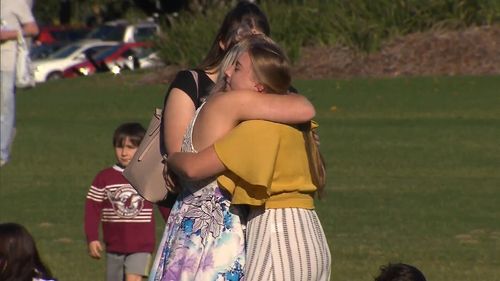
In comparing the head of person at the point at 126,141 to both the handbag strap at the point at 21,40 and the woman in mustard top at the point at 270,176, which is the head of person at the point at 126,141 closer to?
the woman in mustard top at the point at 270,176

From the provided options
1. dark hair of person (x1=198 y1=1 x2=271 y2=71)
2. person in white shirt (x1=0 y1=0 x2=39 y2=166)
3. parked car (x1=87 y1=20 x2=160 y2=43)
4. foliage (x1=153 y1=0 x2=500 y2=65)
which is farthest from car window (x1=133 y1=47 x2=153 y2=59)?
dark hair of person (x1=198 y1=1 x2=271 y2=71)

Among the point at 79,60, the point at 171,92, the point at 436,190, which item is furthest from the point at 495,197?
the point at 79,60

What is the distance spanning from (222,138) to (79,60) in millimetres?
36982

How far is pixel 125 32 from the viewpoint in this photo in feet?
157

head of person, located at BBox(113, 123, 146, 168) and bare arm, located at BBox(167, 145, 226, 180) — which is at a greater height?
bare arm, located at BBox(167, 145, 226, 180)

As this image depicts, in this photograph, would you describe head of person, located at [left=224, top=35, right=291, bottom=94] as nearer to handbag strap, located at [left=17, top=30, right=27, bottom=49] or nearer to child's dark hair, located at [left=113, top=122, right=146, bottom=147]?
child's dark hair, located at [left=113, top=122, right=146, bottom=147]

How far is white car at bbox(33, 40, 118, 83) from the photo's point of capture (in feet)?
136

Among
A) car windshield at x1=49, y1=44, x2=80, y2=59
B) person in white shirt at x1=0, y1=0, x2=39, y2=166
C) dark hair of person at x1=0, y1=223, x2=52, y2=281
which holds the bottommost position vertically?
car windshield at x1=49, y1=44, x2=80, y2=59

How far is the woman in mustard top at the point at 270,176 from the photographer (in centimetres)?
541

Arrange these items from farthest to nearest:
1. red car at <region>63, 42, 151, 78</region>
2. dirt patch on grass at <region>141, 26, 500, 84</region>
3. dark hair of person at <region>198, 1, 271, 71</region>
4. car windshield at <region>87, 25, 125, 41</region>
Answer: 1. car windshield at <region>87, 25, 125, 41</region>
2. red car at <region>63, 42, 151, 78</region>
3. dirt patch on grass at <region>141, 26, 500, 84</region>
4. dark hair of person at <region>198, 1, 271, 71</region>

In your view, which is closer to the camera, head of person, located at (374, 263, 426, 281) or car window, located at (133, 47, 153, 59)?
head of person, located at (374, 263, 426, 281)

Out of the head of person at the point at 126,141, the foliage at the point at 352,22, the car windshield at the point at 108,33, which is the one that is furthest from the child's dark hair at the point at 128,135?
the car windshield at the point at 108,33

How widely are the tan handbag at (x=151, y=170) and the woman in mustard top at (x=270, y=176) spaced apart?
35cm

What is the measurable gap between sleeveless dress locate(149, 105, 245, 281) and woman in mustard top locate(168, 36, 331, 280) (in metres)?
0.06
